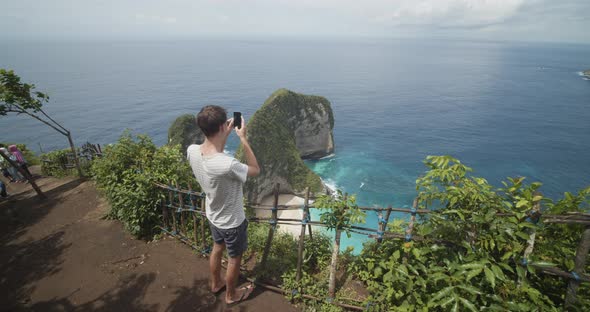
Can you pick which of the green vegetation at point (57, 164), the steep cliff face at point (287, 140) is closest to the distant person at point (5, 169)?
the green vegetation at point (57, 164)

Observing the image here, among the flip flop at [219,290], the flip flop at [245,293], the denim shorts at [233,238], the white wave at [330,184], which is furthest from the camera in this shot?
the white wave at [330,184]

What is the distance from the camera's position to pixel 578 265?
10.4 feet

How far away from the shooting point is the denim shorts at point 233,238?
3.83 m

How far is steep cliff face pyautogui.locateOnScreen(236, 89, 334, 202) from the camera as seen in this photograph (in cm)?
3909

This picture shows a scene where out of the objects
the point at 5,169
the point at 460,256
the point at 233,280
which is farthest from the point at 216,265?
the point at 5,169

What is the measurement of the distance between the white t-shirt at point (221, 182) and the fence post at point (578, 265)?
394 centimetres

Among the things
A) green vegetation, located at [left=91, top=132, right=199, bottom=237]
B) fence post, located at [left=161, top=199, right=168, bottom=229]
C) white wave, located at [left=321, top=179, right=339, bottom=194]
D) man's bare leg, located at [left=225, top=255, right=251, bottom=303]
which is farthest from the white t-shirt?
white wave, located at [left=321, top=179, right=339, bottom=194]

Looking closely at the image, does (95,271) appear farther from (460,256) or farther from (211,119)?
(460,256)

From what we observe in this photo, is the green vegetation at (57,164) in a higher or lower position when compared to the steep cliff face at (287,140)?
higher

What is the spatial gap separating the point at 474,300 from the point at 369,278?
178 centimetres

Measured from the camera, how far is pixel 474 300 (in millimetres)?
3312

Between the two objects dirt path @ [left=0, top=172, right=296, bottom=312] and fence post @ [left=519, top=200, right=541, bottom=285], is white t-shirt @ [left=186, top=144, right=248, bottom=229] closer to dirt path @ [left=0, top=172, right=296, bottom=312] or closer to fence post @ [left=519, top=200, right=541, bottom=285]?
dirt path @ [left=0, top=172, right=296, bottom=312]

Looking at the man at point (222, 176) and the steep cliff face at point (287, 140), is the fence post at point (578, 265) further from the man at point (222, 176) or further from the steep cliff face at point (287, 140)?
the steep cliff face at point (287, 140)

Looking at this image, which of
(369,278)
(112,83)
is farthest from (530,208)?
(112,83)
